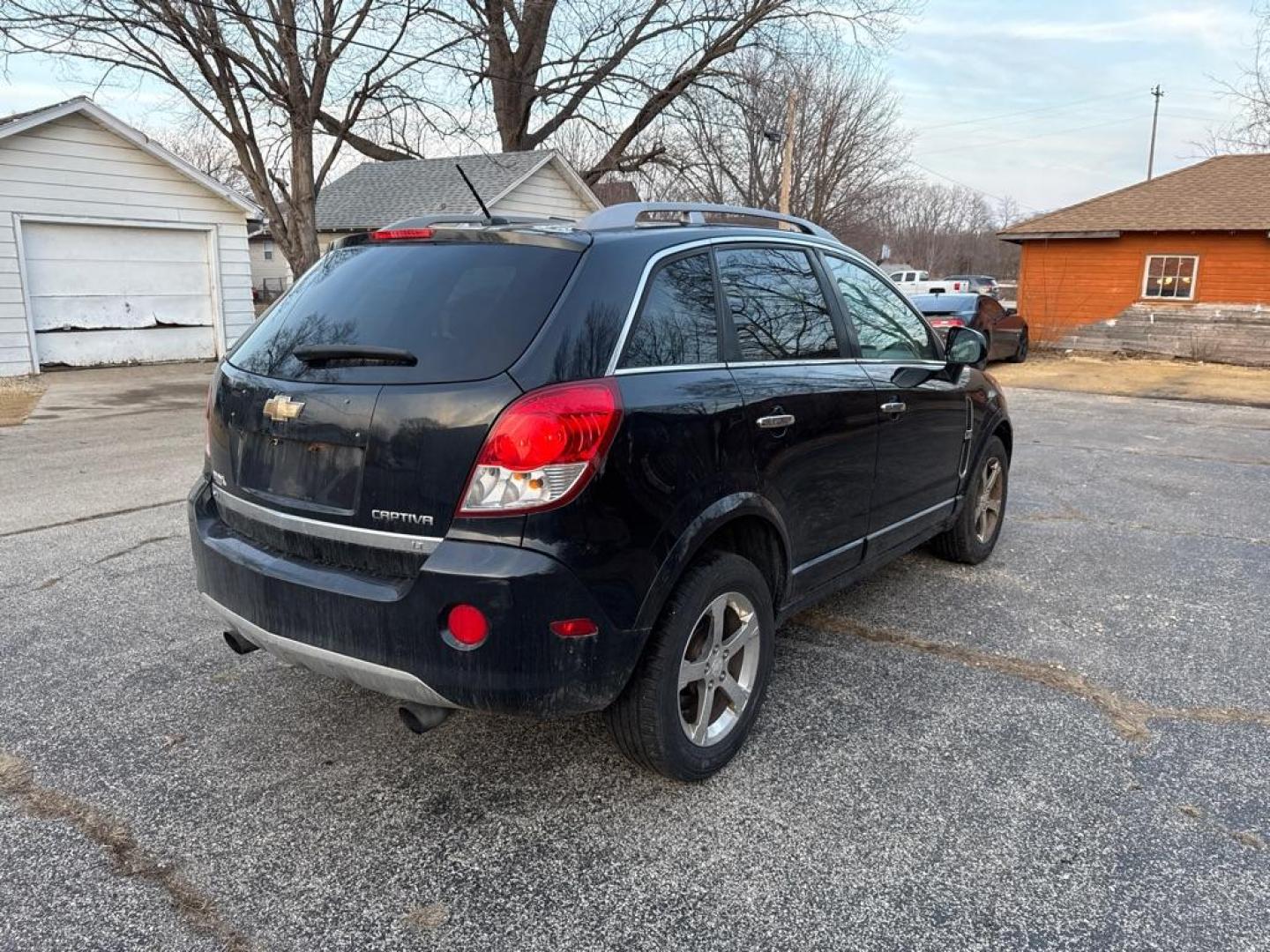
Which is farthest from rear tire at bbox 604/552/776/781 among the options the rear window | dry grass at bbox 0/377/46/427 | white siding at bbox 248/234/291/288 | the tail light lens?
white siding at bbox 248/234/291/288

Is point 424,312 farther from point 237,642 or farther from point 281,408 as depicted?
point 237,642

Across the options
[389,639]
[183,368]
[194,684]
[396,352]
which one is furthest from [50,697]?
[183,368]

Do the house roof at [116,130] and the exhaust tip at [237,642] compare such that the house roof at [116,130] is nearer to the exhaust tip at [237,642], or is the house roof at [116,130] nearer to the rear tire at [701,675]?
the exhaust tip at [237,642]

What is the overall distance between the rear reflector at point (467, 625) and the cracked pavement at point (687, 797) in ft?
2.14

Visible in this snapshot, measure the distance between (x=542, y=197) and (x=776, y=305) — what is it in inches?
794

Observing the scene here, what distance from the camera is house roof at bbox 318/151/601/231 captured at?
70.9 feet

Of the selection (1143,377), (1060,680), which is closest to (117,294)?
(1060,680)

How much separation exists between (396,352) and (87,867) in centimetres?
162

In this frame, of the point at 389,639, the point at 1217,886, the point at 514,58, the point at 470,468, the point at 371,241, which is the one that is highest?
the point at 514,58

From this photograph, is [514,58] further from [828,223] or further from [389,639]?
[389,639]

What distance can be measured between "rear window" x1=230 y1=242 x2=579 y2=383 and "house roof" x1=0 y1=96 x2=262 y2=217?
45.1ft

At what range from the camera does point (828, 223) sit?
34094mm

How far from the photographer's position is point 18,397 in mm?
12078

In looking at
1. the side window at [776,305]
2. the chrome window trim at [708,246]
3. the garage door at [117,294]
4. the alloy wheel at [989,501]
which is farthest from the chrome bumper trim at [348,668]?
the garage door at [117,294]
